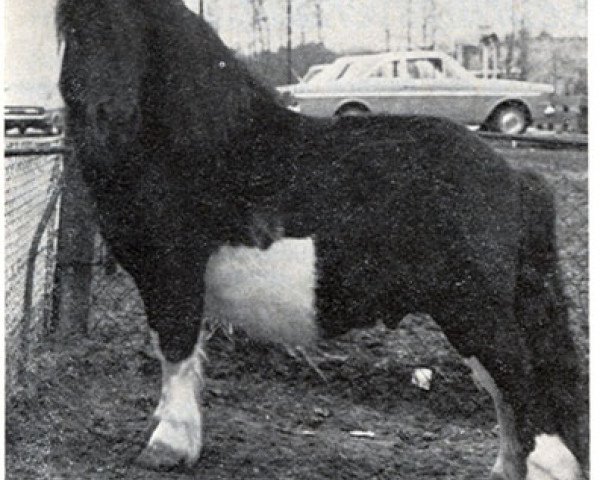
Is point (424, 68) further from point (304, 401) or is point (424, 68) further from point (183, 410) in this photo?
point (183, 410)

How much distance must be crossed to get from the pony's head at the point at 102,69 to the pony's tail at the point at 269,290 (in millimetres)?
413

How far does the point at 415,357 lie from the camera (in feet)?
9.28

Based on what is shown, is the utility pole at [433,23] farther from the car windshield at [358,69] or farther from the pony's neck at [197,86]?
the pony's neck at [197,86]

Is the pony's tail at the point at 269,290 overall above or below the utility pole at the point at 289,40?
below

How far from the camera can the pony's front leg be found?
288cm

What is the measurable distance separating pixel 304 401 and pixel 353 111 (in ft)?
2.37

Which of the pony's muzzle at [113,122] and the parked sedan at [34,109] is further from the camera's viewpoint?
the parked sedan at [34,109]

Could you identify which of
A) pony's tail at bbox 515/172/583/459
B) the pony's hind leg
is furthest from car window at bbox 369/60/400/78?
the pony's hind leg

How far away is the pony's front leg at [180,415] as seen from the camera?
2885 millimetres

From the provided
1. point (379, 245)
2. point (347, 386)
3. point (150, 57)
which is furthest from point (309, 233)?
point (150, 57)

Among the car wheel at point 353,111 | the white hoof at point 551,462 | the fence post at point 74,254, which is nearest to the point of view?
the white hoof at point 551,462

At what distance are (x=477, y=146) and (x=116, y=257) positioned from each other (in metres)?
0.94

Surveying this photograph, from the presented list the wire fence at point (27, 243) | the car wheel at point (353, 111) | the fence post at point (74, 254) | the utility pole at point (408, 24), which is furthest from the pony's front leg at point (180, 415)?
the utility pole at point (408, 24)

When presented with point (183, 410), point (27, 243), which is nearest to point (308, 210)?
point (183, 410)
